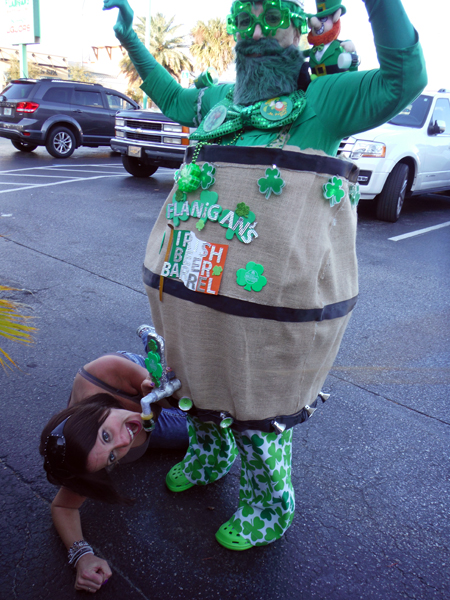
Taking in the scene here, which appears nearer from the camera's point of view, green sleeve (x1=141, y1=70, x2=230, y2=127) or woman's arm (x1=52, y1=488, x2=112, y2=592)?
woman's arm (x1=52, y1=488, x2=112, y2=592)

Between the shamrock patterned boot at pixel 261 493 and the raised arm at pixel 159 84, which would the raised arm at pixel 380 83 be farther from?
the shamrock patterned boot at pixel 261 493

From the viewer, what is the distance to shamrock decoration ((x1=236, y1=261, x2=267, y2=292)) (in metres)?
1.42

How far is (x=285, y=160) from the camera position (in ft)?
4.59

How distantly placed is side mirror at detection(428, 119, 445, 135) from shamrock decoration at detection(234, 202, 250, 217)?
265 inches

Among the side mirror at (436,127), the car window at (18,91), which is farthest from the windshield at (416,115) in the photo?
the car window at (18,91)

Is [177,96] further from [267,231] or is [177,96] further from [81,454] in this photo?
[81,454]

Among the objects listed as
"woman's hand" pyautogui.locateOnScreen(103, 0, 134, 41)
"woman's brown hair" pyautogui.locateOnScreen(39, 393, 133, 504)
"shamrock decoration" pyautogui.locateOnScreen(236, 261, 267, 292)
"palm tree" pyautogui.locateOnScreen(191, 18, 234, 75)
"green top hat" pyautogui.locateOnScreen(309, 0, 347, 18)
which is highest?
"palm tree" pyautogui.locateOnScreen(191, 18, 234, 75)

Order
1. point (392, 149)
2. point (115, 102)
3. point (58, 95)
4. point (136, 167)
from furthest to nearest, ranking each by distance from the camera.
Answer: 1. point (115, 102)
2. point (58, 95)
3. point (136, 167)
4. point (392, 149)

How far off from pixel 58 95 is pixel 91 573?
40.4ft

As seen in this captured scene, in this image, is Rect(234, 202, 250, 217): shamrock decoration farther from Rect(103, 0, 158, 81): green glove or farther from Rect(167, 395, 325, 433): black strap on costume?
Rect(103, 0, 158, 81): green glove

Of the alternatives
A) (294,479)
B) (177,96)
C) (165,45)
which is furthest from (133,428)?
(165,45)

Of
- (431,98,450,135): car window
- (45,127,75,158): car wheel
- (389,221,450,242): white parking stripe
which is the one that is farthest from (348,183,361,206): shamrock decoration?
(45,127,75,158): car wheel

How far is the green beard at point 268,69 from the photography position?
148 cm

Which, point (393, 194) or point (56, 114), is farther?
point (56, 114)
